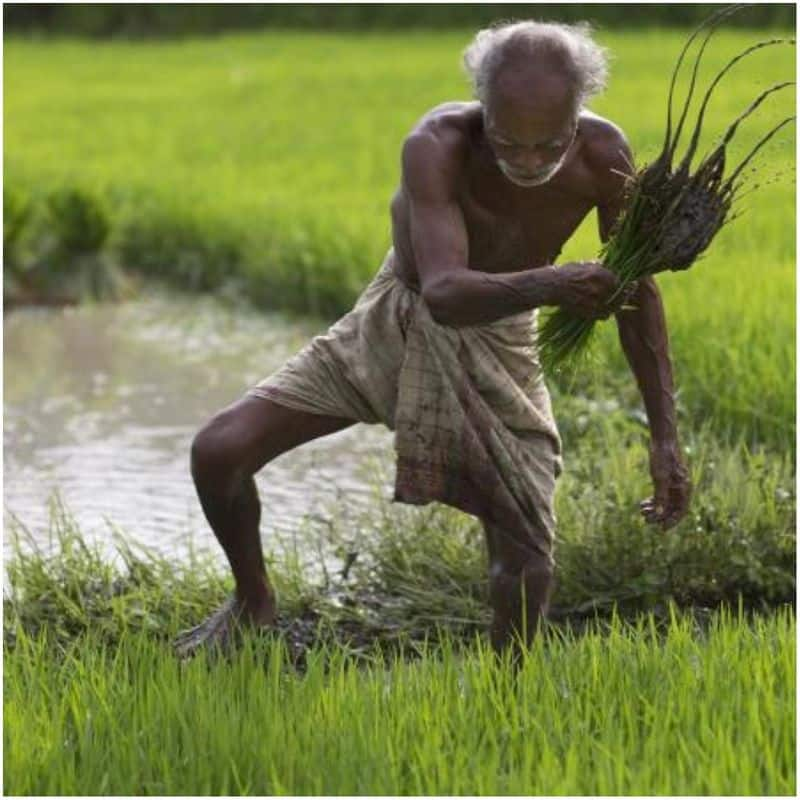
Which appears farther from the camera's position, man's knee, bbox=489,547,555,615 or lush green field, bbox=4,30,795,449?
lush green field, bbox=4,30,795,449

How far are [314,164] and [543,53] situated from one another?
8904mm

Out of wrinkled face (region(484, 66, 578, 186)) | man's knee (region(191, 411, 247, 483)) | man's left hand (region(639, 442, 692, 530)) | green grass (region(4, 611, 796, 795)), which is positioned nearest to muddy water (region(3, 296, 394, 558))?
man's knee (region(191, 411, 247, 483))

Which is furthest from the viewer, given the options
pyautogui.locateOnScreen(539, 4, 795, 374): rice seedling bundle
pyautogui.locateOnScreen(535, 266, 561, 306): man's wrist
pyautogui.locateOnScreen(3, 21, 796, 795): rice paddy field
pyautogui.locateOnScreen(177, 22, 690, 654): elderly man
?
pyautogui.locateOnScreen(539, 4, 795, 374): rice seedling bundle

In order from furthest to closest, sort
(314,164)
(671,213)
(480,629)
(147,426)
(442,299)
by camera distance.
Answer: (314,164) → (147,426) → (480,629) → (671,213) → (442,299)

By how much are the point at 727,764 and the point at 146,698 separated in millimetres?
1057

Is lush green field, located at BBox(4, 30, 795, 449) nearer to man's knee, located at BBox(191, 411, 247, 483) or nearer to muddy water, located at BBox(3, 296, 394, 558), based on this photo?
muddy water, located at BBox(3, 296, 394, 558)

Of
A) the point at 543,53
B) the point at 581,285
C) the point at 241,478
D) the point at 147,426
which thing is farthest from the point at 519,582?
the point at 147,426

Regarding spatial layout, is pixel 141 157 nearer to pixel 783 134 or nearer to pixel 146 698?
pixel 783 134

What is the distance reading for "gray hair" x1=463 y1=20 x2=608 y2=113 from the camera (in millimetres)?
3721

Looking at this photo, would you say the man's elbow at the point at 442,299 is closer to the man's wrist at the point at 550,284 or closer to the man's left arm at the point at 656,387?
the man's wrist at the point at 550,284

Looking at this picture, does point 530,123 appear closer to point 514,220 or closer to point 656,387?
point 514,220

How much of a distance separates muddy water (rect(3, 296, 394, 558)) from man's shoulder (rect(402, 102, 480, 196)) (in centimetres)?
148

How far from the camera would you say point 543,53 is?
3719mm

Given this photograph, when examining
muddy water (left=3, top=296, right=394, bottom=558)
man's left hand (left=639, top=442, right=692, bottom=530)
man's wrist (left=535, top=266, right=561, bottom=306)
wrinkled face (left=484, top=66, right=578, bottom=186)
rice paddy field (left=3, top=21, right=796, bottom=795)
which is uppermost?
wrinkled face (left=484, top=66, right=578, bottom=186)
